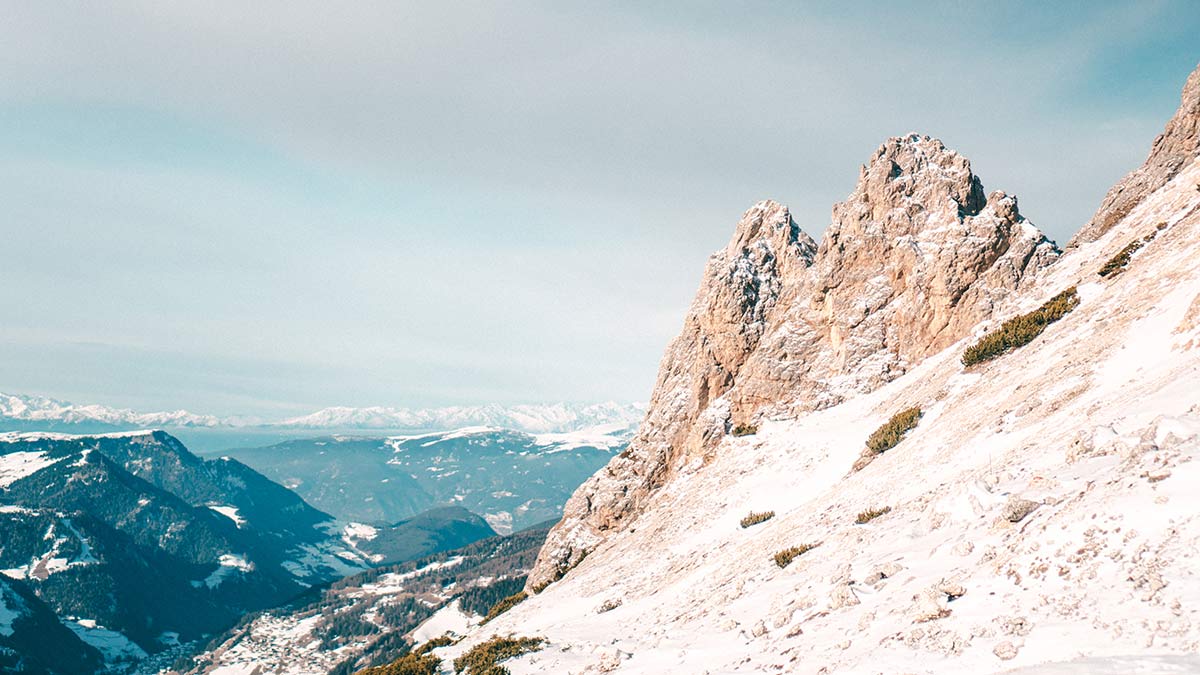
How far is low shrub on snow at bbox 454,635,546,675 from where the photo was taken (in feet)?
71.7

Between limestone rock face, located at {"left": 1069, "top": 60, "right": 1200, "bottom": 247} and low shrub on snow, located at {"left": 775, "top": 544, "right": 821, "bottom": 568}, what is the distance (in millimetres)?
41927

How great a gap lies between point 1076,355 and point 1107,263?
15216mm

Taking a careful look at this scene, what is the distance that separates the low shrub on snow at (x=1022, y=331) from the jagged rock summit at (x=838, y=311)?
9.71 metres

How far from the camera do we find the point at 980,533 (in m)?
15.1

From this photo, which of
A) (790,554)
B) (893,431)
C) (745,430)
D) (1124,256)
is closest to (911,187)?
(1124,256)

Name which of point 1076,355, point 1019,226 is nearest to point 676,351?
point 1019,226

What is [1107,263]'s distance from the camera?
3678cm

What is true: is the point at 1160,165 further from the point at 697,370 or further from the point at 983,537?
the point at 983,537

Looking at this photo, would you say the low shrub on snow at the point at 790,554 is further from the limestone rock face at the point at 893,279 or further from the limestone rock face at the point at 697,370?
the limestone rock face at the point at 697,370

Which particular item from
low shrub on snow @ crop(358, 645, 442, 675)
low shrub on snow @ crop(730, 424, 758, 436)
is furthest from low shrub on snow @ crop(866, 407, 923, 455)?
low shrub on snow @ crop(358, 645, 442, 675)

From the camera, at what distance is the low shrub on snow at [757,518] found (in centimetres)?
3341

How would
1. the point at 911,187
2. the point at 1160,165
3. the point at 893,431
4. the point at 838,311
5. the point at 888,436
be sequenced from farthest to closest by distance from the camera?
the point at 911,187, the point at 838,311, the point at 1160,165, the point at 893,431, the point at 888,436

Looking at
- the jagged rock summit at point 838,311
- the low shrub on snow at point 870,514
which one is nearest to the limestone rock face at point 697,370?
the jagged rock summit at point 838,311

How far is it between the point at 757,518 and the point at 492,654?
1690 cm
